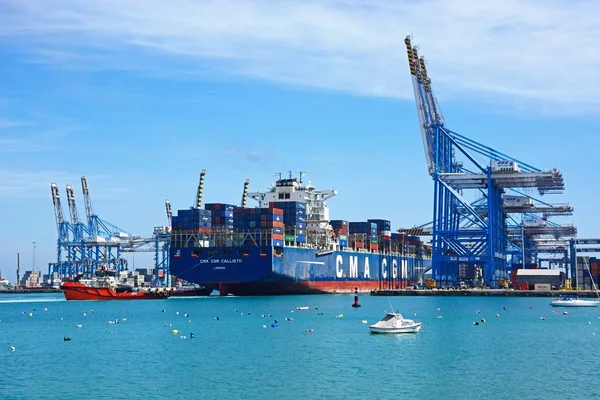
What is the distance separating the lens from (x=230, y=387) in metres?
35.2

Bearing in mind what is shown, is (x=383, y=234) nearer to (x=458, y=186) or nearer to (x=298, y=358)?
(x=458, y=186)

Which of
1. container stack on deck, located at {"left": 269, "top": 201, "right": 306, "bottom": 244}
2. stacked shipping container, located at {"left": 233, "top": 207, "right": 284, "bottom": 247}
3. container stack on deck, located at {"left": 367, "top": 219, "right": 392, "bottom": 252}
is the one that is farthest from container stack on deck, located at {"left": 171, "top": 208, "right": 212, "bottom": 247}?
container stack on deck, located at {"left": 367, "top": 219, "right": 392, "bottom": 252}

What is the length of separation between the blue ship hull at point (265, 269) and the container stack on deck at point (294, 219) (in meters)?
1.82

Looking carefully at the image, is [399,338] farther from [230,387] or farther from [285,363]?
[230,387]

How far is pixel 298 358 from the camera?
4356cm

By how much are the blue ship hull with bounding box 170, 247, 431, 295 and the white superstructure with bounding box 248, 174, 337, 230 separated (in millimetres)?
4917

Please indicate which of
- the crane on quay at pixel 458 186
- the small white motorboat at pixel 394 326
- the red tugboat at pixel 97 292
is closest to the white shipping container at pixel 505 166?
the crane on quay at pixel 458 186

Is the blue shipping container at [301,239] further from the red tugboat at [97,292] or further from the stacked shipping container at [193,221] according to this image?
the red tugboat at [97,292]

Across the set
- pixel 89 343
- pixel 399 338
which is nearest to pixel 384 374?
pixel 399 338

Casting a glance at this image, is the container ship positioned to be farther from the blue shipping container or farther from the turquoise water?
the turquoise water

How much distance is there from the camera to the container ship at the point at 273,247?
10100 centimetres

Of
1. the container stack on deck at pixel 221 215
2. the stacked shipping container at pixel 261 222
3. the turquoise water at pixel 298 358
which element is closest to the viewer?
the turquoise water at pixel 298 358

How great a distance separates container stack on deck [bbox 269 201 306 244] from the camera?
4267 inches

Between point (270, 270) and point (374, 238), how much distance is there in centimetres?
3821
